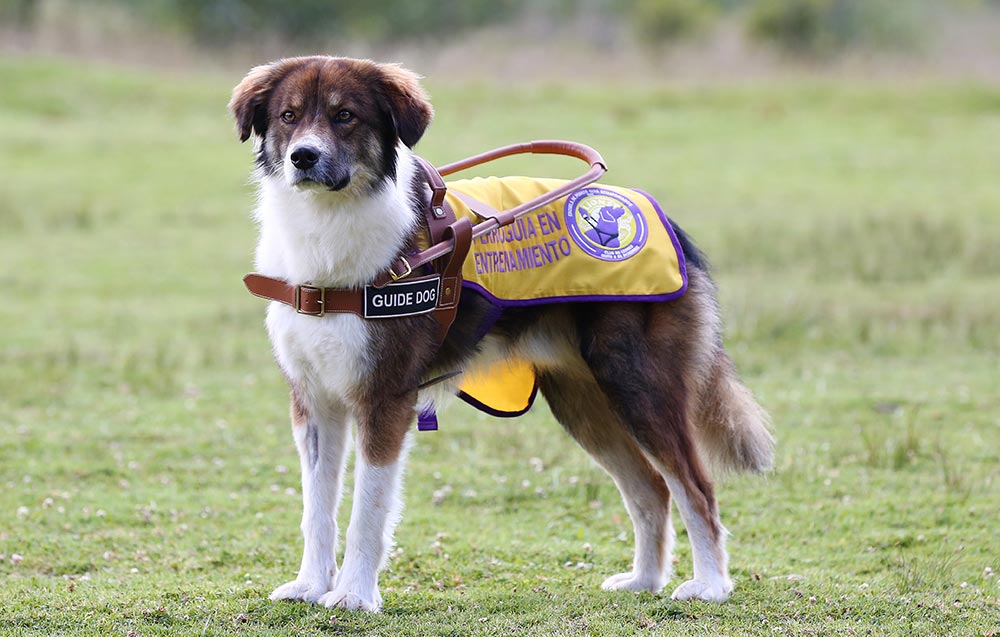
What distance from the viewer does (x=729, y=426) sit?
21.0 ft

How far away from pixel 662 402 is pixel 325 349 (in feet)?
5.23

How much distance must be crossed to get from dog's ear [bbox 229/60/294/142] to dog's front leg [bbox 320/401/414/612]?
139cm

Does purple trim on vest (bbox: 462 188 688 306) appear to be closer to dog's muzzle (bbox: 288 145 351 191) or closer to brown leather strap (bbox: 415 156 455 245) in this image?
brown leather strap (bbox: 415 156 455 245)

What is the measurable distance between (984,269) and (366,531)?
449 inches

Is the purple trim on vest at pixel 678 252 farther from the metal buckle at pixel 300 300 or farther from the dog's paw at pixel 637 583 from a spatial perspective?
the metal buckle at pixel 300 300

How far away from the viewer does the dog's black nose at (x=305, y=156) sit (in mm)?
5312

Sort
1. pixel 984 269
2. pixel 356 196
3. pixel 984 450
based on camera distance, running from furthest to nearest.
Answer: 1. pixel 984 269
2. pixel 984 450
3. pixel 356 196

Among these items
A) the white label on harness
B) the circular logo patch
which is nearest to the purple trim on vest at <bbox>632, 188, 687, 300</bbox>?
the circular logo patch

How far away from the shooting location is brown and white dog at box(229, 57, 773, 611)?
5.57 m

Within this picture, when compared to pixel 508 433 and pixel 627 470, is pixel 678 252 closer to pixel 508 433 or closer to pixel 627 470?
pixel 627 470

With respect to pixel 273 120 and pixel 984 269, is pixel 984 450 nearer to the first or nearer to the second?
pixel 273 120

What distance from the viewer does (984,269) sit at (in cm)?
1509

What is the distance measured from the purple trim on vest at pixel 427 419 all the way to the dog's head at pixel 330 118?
1.22m

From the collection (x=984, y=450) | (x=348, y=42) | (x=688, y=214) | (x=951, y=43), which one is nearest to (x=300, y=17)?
(x=348, y=42)
